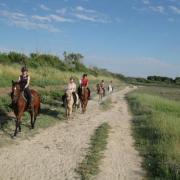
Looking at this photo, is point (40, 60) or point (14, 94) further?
point (40, 60)

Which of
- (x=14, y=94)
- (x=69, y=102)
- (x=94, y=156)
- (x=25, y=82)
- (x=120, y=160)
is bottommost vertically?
(x=120, y=160)

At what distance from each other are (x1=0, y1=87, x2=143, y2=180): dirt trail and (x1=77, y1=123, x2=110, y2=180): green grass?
17 centimetres

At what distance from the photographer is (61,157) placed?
467 inches

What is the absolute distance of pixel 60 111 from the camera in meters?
23.2

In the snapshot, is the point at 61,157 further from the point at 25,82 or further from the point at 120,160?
the point at 25,82

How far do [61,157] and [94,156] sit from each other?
960 millimetres

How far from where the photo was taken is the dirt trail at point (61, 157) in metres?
10.1

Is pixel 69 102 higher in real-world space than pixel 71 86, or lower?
lower

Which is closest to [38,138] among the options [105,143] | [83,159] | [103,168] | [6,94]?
[105,143]

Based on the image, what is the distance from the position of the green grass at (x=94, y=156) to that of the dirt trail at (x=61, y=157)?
0.54ft

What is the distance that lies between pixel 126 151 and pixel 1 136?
431 centimetres

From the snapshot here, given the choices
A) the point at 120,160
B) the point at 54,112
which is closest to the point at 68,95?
the point at 54,112

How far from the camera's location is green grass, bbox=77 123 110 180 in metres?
10.3

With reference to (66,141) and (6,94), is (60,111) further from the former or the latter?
(66,141)
